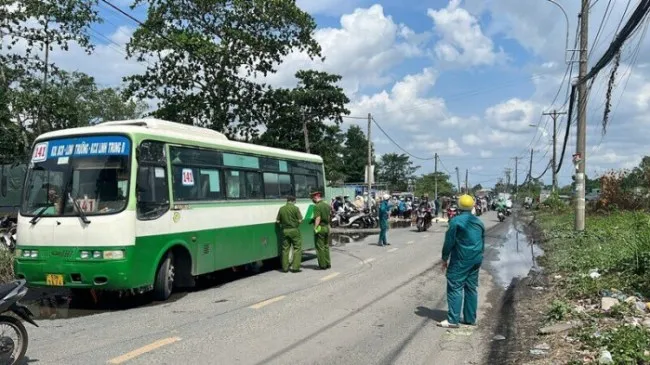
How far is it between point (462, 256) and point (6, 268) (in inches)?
337

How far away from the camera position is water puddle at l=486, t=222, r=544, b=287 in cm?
1380

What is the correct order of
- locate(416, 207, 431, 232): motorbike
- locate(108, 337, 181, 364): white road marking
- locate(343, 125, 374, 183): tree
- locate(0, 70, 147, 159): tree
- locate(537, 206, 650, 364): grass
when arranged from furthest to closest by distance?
locate(343, 125, 374, 183): tree
locate(416, 207, 431, 232): motorbike
locate(0, 70, 147, 159): tree
locate(537, 206, 650, 364): grass
locate(108, 337, 181, 364): white road marking

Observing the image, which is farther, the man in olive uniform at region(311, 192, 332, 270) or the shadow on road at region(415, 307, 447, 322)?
the man in olive uniform at region(311, 192, 332, 270)

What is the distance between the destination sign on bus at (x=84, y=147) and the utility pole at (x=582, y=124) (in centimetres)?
1588

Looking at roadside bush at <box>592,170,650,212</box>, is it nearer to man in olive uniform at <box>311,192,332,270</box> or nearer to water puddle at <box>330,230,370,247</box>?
water puddle at <box>330,230,370,247</box>

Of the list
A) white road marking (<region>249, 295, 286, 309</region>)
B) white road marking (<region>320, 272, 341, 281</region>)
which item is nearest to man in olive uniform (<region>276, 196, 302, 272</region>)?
white road marking (<region>320, 272, 341, 281</region>)

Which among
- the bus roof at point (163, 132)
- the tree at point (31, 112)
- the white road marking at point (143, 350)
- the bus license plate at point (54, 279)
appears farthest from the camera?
the tree at point (31, 112)

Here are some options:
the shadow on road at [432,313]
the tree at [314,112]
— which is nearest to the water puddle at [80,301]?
the shadow on road at [432,313]

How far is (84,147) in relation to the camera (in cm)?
899

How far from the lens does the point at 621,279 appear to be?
32.9 feet

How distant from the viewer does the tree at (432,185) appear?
312ft

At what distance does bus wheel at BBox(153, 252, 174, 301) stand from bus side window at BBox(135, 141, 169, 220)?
Result: 2.81 feet

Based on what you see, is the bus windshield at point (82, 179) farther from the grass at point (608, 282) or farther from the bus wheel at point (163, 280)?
the grass at point (608, 282)

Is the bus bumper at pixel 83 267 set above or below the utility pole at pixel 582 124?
below
